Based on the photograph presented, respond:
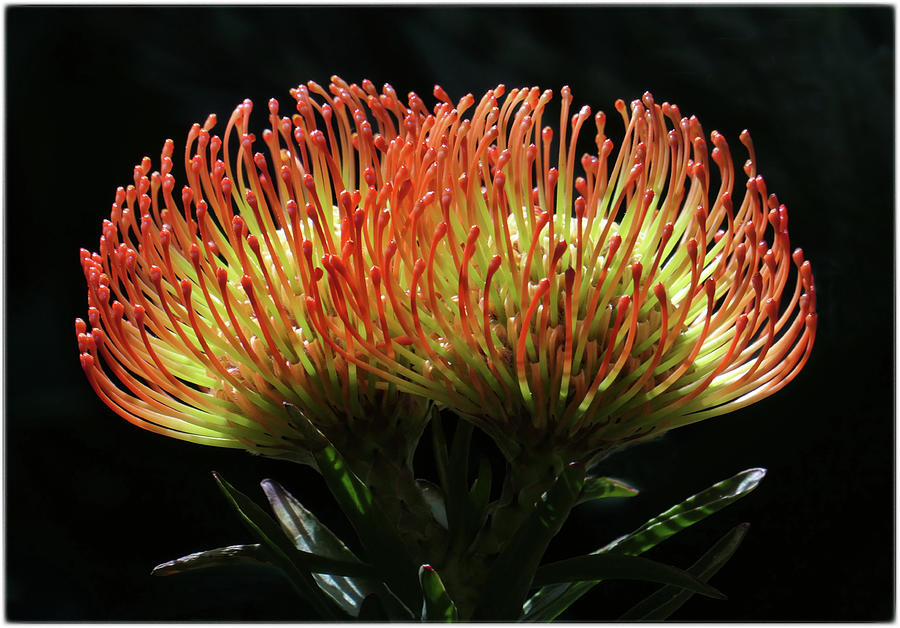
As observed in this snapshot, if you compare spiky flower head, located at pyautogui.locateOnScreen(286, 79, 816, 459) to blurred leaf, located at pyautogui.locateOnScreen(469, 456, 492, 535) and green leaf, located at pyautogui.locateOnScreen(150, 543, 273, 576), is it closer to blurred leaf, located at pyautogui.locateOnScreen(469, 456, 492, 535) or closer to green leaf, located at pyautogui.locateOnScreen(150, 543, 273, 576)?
blurred leaf, located at pyautogui.locateOnScreen(469, 456, 492, 535)

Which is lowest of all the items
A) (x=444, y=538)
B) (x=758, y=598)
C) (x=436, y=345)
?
(x=758, y=598)

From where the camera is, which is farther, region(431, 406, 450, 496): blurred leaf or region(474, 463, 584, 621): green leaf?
region(431, 406, 450, 496): blurred leaf

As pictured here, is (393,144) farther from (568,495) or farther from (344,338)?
(568,495)

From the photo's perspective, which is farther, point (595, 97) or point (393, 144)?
point (595, 97)

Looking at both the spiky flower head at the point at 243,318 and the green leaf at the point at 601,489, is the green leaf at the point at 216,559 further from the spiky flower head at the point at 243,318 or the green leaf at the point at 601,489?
the green leaf at the point at 601,489

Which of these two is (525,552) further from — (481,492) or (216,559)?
(216,559)

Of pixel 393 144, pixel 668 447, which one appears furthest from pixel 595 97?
pixel 393 144

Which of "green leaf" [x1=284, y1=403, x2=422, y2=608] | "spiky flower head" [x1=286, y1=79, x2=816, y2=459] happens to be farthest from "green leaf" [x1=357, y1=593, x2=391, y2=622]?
"spiky flower head" [x1=286, y1=79, x2=816, y2=459]
